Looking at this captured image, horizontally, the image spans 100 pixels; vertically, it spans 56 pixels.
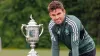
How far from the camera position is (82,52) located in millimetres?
3729

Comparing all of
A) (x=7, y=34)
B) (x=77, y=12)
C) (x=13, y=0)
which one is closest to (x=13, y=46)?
(x=7, y=34)

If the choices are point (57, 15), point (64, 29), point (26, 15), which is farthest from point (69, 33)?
point (26, 15)

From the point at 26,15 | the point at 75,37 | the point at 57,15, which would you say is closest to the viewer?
the point at 57,15

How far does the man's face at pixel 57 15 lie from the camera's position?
3.26 metres

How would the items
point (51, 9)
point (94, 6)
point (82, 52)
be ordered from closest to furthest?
point (51, 9)
point (82, 52)
point (94, 6)

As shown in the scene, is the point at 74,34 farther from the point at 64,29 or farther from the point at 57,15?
the point at 57,15

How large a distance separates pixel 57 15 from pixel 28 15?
17507mm

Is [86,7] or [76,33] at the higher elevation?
[86,7]

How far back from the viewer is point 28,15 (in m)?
20.7

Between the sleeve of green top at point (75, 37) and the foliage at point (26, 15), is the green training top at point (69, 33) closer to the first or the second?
the sleeve of green top at point (75, 37)

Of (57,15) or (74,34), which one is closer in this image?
(57,15)

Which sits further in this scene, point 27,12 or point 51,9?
point 27,12

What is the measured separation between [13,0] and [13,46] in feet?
7.64

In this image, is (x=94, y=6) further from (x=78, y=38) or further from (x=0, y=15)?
(x=78, y=38)
